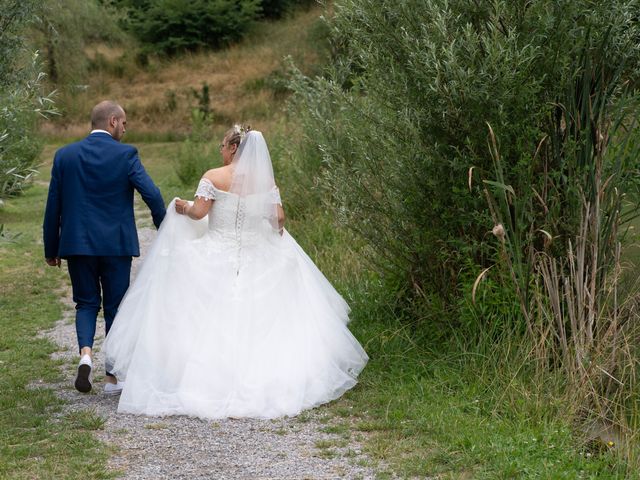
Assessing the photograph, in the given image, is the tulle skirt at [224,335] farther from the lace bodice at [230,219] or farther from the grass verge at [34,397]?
the grass verge at [34,397]

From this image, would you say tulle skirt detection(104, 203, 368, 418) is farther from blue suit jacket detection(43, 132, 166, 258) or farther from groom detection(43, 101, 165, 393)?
blue suit jacket detection(43, 132, 166, 258)

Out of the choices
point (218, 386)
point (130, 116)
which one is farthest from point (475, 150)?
point (130, 116)

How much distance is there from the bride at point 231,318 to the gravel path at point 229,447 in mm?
169

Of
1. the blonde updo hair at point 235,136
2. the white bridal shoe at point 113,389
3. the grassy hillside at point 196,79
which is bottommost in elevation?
the grassy hillside at point 196,79

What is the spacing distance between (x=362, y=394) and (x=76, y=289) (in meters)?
2.37

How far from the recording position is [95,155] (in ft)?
22.5

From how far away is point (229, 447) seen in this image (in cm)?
582

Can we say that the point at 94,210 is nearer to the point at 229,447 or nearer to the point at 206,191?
the point at 206,191

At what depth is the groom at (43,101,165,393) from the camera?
6.84m

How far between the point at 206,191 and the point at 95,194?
860 millimetres

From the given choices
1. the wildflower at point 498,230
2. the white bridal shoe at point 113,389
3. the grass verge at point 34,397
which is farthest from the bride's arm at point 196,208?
the wildflower at point 498,230

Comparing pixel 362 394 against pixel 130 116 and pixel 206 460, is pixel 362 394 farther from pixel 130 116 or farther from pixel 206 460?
pixel 130 116

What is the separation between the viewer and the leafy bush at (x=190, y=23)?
46.8m

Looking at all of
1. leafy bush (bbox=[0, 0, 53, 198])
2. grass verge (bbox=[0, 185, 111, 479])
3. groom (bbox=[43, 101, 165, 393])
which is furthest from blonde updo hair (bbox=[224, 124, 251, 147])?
grass verge (bbox=[0, 185, 111, 479])
